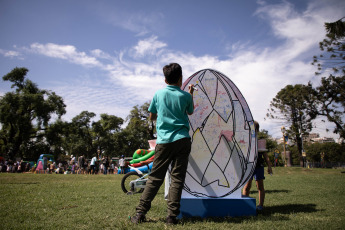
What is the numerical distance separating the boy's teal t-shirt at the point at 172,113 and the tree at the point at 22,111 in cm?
3635

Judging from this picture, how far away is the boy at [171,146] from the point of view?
2887 mm

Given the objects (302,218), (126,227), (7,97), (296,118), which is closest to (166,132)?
(126,227)

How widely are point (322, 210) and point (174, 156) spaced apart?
9.58 feet

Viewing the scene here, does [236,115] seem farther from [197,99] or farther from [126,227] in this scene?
[126,227]

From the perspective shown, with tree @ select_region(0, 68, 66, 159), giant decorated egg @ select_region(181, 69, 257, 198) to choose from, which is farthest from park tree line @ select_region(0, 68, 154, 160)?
giant decorated egg @ select_region(181, 69, 257, 198)

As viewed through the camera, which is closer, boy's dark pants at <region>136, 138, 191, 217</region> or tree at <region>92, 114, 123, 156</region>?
boy's dark pants at <region>136, 138, 191, 217</region>

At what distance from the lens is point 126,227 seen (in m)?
2.70

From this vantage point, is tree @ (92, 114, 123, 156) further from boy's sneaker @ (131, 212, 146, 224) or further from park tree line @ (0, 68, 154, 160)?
boy's sneaker @ (131, 212, 146, 224)

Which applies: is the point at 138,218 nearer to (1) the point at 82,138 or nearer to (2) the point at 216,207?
(2) the point at 216,207

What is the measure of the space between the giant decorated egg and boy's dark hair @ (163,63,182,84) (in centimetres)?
54

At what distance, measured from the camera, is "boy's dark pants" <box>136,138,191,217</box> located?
2896mm

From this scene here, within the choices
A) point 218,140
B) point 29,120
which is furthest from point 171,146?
point 29,120

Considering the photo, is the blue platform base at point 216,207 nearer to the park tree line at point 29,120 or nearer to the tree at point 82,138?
the park tree line at point 29,120

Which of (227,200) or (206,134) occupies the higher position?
(206,134)
